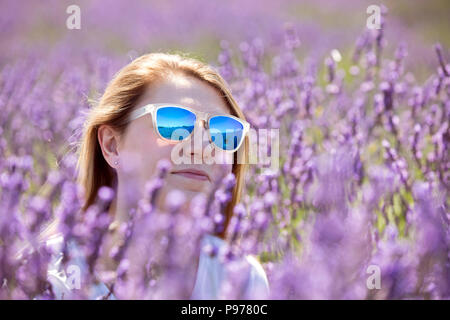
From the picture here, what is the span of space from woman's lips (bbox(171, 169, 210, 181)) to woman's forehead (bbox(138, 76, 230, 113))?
0.19 meters

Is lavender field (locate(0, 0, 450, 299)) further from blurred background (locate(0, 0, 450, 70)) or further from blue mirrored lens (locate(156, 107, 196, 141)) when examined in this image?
blue mirrored lens (locate(156, 107, 196, 141))

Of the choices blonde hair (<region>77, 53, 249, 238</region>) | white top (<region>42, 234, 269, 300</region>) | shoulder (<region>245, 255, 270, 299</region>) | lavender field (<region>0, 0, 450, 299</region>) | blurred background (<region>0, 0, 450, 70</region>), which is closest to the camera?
lavender field (<region>0, 0, 450, 299</region>)

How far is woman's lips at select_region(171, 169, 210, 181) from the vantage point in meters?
1.54

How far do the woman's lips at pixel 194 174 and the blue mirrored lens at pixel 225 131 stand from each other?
0.09 meters

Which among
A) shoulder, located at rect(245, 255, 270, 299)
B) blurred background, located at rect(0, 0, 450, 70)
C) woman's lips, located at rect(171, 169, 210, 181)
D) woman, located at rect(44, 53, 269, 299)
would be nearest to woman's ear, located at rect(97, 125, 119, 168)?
woman, located at rect(44, 53, 269, 299)

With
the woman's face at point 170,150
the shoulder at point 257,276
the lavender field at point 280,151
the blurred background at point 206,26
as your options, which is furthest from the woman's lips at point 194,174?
the blurred background at point 206,26

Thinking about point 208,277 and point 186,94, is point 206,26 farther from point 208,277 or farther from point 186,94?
point 208,277

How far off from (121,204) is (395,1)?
2.20 meters

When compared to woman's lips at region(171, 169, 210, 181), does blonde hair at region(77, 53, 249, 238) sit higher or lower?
higher

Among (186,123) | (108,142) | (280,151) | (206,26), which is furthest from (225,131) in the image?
(206,26)

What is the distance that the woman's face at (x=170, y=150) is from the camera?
1.54 meters

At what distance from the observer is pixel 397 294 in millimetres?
1056

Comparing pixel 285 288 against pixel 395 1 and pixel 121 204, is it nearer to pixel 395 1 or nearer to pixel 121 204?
pixel 121 204

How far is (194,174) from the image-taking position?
5.11 ft
